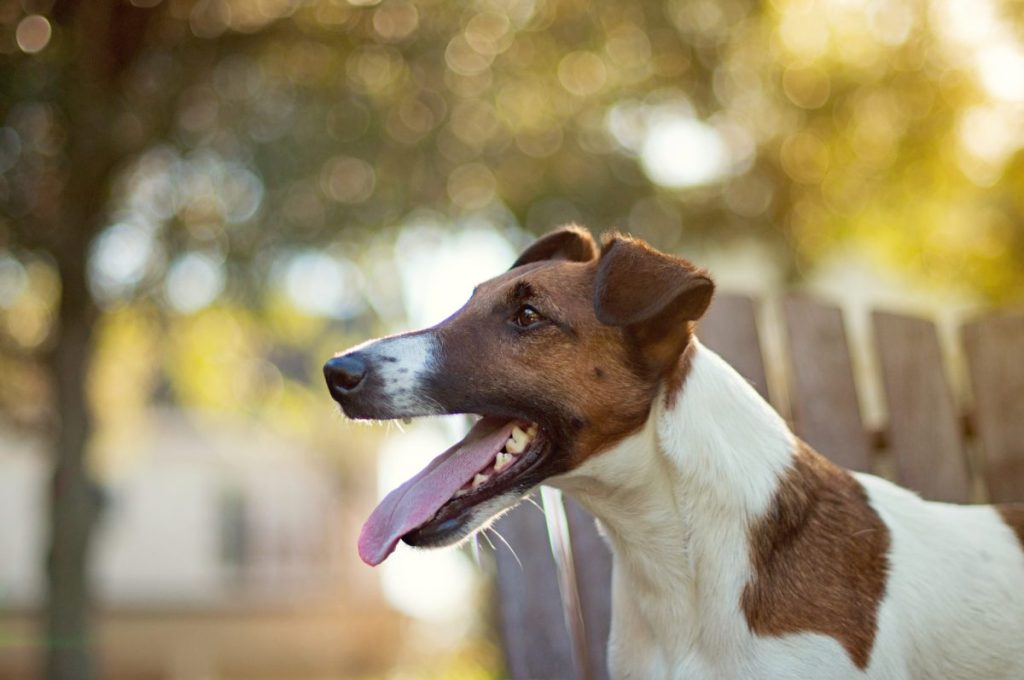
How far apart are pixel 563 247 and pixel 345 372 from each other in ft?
3.81

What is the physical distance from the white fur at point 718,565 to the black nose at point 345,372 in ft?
2.17

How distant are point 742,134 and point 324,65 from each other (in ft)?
16.2

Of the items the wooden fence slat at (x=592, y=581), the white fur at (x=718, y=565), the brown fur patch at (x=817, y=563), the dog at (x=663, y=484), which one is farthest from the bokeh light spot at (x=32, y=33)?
the brown fur patch at (x=817, y=563)

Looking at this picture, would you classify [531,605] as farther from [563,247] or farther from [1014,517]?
[1014,517]

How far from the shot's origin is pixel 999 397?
16.9 feet

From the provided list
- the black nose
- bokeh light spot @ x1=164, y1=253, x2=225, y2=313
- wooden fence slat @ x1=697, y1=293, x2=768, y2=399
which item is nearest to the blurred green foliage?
bokeh light spot @ x1=164, y1=253, x2=225, y2=313

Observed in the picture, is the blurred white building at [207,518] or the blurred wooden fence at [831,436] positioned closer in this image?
the blurred wooden fence at [831,436]

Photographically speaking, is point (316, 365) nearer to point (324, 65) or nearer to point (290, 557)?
point (324, 65)

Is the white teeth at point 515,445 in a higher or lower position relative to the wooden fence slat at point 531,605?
higher

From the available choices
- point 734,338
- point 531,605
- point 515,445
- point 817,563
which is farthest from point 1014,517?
point 531,605

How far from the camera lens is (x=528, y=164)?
1185cm

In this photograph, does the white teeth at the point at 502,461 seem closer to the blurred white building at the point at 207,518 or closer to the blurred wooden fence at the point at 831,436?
the blurred wooden fence at the point at 831,436

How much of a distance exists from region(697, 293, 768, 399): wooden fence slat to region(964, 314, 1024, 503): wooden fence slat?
105 cm

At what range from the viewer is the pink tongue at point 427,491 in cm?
319
